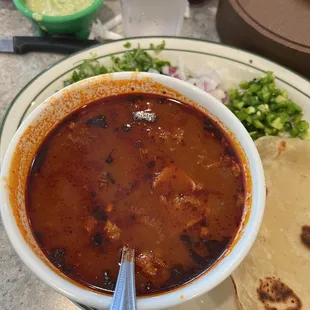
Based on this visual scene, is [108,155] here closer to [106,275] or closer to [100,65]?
[106,275]

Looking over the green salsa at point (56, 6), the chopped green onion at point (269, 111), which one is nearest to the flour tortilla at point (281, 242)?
the chopped green onion at point (269, 111)

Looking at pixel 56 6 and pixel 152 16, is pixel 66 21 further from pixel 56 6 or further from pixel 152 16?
pixel 152 16

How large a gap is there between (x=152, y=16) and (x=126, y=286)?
1.49m

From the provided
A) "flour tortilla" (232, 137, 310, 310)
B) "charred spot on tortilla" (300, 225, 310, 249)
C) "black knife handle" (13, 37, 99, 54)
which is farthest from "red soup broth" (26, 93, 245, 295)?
"black knife handle" (13, 37, 99, 54)

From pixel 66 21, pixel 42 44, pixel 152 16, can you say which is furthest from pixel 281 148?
pixel 42 44

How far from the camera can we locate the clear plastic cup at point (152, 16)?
79.7 inches

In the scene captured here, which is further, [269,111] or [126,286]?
[269,111]

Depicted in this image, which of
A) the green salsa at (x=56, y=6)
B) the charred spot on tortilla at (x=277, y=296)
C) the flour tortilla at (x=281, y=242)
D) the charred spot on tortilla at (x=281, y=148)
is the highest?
the green salsa at (x=56, y=6)

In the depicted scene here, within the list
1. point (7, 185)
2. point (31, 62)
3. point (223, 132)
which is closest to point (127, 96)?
point (223, 132)

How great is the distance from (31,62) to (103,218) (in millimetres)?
1188

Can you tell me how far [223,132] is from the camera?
1312 millimetres

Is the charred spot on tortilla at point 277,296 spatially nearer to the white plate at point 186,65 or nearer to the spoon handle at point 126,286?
the spoon handle at point 126,286

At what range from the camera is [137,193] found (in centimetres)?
121

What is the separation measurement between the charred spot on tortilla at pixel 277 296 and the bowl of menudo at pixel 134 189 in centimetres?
31
